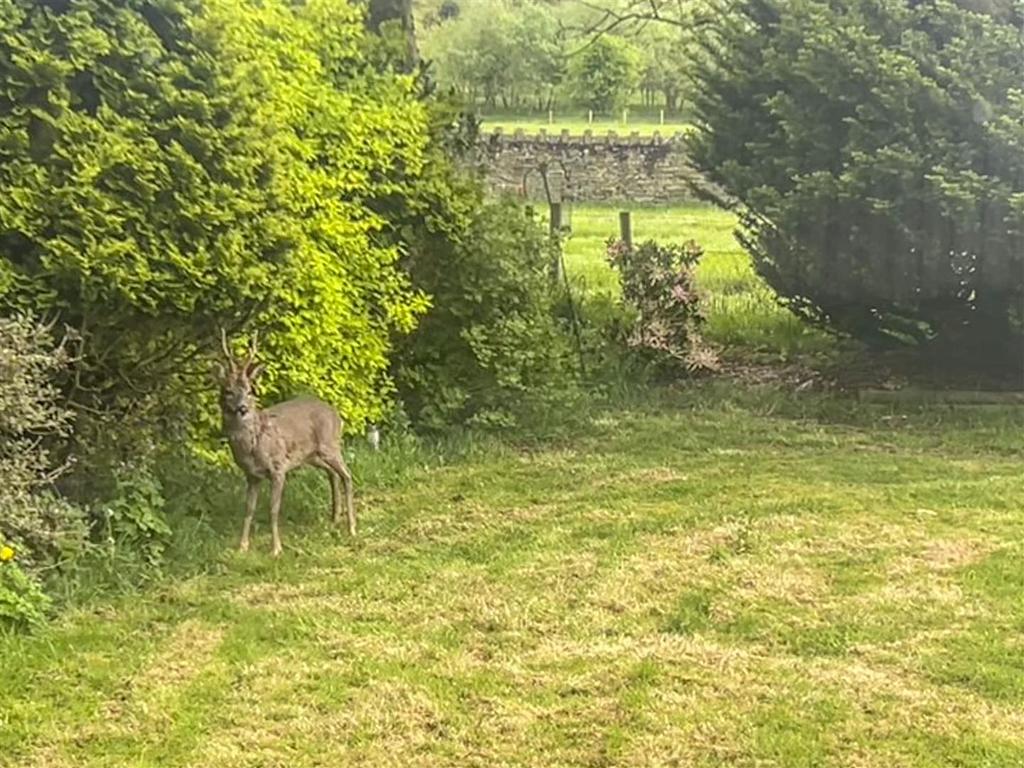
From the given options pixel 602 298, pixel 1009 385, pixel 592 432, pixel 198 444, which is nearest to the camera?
pixel 198 444

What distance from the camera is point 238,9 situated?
20.2ft

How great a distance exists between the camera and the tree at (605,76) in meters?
31.0

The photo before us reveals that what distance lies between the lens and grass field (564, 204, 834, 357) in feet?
36.9

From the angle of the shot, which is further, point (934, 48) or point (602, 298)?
point (602, 298)

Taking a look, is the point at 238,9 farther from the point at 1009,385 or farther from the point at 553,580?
the point at 1009,385

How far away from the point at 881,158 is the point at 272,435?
15.3ft

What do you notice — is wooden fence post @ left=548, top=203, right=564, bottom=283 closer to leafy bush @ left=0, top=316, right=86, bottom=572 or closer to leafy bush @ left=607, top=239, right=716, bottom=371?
leafy bush @ left=607, top=239, right=716, bottom=371

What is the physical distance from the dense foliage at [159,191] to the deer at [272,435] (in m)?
0.27

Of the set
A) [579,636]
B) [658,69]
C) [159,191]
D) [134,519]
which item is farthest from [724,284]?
[658,69]

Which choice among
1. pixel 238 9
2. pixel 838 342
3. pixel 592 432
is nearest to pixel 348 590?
pixel 238 9

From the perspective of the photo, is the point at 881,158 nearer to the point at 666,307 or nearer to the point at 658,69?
the point at 666,307

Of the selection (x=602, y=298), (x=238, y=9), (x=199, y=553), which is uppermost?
(x=238, y=9)

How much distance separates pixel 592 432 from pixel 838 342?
10.6 feet

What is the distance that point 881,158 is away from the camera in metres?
8.59
